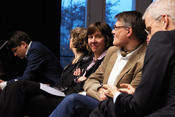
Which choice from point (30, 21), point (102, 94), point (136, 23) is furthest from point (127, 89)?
point (30, 21)

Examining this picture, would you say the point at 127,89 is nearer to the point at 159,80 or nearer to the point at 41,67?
the point at 159,80

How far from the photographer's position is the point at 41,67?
3312 mm

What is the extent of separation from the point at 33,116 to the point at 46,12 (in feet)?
6.44

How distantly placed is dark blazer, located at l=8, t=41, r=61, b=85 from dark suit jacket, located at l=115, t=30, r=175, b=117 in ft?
7.05

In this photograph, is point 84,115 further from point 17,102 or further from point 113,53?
point 17,102

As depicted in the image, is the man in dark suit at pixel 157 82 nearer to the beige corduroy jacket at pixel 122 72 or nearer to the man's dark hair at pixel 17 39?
the beige corduroy jacket at pixel 122 72

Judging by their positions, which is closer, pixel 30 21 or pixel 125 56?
pixel 125 56

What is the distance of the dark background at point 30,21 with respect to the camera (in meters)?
4.12

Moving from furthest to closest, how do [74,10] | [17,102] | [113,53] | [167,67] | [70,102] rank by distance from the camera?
[74,10], [17,102], [113,53], [70,102], [167,67]

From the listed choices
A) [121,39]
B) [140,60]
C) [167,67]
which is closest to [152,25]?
[167,67]

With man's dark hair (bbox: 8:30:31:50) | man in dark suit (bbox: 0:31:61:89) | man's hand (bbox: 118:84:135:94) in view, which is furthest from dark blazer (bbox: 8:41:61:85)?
man's hand (bbox: 118:84:135:94)

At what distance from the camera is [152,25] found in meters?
1.37

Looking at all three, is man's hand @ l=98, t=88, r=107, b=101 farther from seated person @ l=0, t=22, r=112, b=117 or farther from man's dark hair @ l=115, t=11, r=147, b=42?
seated person @ l=0, t=22, r=112, b=117

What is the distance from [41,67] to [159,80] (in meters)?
2.33
